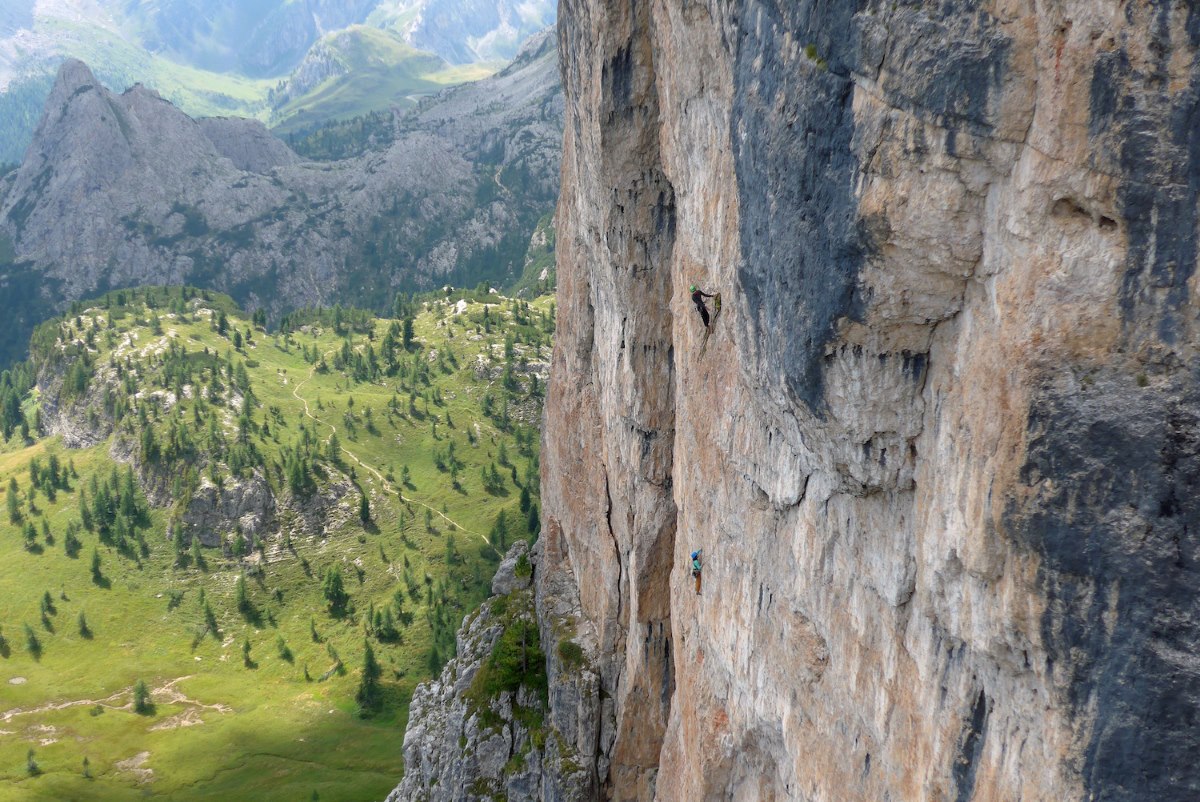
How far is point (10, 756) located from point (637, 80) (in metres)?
134

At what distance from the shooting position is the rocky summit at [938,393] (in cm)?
1531

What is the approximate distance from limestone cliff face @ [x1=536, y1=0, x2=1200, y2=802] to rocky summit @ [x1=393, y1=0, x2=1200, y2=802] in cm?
7

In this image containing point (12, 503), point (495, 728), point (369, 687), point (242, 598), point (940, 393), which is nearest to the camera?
point (940, 393)

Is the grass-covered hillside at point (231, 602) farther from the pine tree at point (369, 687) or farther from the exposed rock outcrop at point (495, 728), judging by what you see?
the exposed rock outcrop at point (495, 728)

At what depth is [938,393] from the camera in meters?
21.3

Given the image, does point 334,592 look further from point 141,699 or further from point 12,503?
point 12,503

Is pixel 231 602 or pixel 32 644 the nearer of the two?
pixel 32 644

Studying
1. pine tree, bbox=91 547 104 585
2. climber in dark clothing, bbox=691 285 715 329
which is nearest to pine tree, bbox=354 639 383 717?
pine tree, bbox=91 547 104 585

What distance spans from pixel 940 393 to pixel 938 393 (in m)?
0.09

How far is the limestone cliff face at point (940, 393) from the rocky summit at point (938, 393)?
7 cm

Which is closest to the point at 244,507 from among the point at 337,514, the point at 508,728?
the point at 337,514

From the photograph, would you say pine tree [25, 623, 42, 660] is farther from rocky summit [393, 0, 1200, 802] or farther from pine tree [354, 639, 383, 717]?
rocky summit [393, 0, 1200, 802]

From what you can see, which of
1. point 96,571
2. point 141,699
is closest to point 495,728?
point 141,699

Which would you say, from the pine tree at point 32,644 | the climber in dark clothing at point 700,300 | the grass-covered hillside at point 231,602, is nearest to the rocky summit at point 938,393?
the climber in dark clothing at point 700,300
